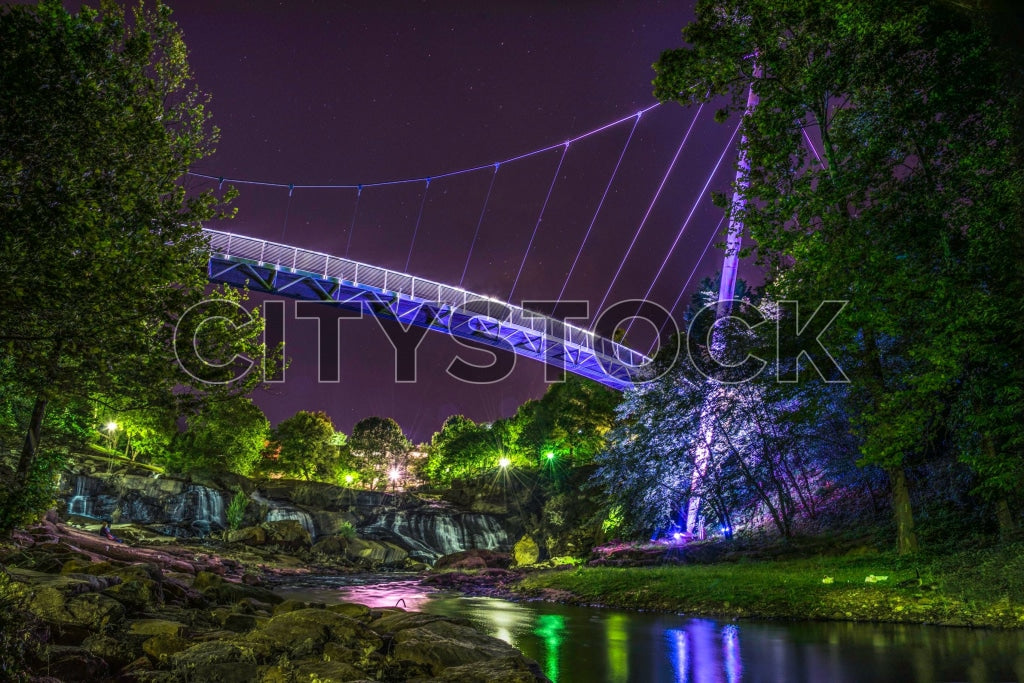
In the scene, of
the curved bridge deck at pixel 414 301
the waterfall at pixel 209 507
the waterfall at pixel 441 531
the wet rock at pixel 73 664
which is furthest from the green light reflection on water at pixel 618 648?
the waterfall at pixel 209 507

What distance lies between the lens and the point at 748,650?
445 inches

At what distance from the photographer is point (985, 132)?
39.6 ft

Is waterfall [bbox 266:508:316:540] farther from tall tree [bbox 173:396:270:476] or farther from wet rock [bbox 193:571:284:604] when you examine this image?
wet rock [bbox 193:571:284:604]

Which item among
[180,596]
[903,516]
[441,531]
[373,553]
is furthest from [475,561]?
[180,596]

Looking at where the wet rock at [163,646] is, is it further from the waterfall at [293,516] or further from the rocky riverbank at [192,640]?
the waterfall at [293,516]

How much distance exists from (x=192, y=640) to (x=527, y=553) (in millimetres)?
30302

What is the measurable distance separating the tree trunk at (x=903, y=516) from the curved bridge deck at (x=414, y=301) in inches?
855

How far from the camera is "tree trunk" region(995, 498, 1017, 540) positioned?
577 inches

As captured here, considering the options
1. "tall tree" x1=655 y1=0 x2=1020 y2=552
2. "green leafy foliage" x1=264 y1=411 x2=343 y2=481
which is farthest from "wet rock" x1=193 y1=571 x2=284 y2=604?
"green leafy foliage" x1=264 y1=411 x2=343 y2=481

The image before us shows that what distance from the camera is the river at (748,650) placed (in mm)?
9250

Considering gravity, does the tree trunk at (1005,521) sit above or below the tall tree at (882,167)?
below

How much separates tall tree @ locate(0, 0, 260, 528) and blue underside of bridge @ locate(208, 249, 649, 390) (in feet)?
98.5

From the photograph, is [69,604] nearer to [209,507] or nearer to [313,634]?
[313,634]

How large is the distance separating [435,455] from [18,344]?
261 feet
